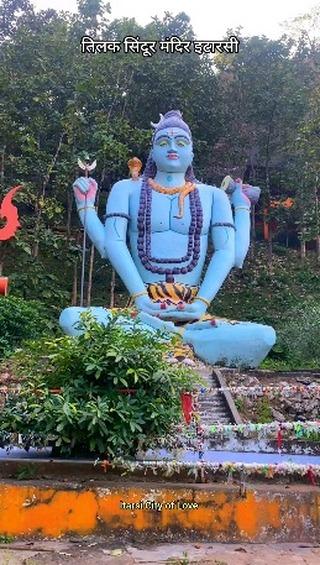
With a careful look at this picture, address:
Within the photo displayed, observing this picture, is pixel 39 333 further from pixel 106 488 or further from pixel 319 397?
pixel 106 488

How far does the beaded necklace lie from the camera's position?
12.7 meters

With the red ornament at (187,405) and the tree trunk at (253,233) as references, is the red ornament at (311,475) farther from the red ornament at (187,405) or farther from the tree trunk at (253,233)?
the tree trunk at (253,233)

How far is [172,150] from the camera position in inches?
512

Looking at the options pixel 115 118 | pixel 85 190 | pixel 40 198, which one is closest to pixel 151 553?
pixel 85 190

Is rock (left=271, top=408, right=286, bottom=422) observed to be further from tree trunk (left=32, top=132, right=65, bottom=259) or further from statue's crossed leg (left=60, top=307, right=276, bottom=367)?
tree trunk (left=32, top=132, right=65, bottom=259)

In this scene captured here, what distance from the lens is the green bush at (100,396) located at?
4.40 metres

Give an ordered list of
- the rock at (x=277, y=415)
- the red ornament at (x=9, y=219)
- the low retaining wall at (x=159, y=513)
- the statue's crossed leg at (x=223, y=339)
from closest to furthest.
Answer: the low retaining wall at (x=159, y=513) → the red ornament at (x=9, y=219) → the rock at (x=277, y=415) → the statue's crossed leg at (x=223, y=339)

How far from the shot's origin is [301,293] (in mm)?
19359

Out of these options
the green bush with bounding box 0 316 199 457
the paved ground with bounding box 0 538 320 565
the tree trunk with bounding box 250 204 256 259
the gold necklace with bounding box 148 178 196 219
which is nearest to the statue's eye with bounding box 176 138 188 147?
Result: the gold necklace with bounding box 148 178 196 219

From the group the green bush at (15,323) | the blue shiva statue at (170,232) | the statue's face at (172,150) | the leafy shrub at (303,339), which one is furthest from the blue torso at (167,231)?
the leafy shrub at (303,339)

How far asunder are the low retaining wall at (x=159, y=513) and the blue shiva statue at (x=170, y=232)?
25.4ft

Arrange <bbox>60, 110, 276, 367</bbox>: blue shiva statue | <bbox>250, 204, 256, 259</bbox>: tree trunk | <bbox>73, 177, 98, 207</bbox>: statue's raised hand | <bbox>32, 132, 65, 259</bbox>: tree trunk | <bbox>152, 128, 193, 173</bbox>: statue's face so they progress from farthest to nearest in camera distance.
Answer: <bbox>250, 204, 256, 259</bbox>: tree trunk < <bbox>32, 132, 65, 259</bbox>: tree trunk < <bbox>73, 177, 98, 207</bbox>: statue's raised hand < <bbox>152, 128, 193, 173</bbox>: statue's face < <bbox>60, 110, 276, 367</bbox>: blue shiva statue

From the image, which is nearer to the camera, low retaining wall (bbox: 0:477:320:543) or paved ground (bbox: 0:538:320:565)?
paved ground (bbox: 0:538:320:565)

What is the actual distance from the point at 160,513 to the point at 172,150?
383 inches
